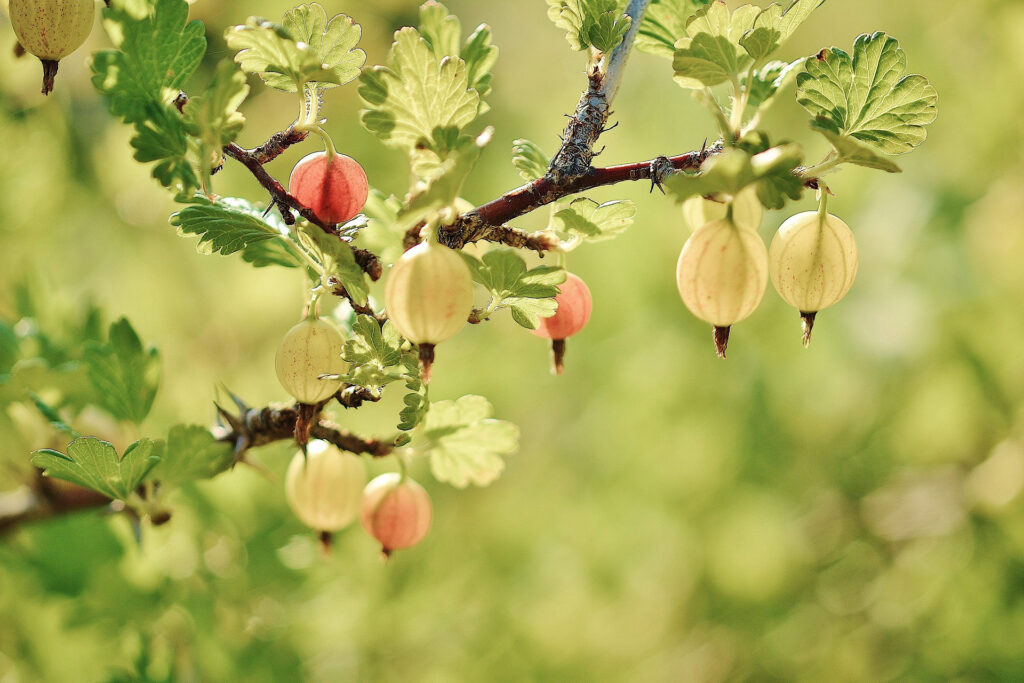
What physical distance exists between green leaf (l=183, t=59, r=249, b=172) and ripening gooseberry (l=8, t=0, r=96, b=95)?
6 cm

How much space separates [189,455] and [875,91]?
287 millimetres

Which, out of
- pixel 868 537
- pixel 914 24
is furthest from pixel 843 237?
pixel 914 24

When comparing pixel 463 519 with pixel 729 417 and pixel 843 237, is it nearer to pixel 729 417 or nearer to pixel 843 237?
pixel 729 417

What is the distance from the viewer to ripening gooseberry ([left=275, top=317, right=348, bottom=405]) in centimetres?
26

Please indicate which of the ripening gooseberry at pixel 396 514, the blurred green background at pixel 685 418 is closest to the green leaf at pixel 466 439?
the ripening gooseberry at pixel 396 514

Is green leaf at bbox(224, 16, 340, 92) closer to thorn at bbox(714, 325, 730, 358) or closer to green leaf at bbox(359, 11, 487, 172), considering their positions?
green leaf at bbox(359, 11, 487, 172)

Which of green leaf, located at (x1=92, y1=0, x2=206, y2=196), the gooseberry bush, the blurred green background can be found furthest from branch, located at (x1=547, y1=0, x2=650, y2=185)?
the blurred green background

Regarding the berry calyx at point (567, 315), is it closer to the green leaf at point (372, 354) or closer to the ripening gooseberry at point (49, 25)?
the green leaf at point (372, 354)

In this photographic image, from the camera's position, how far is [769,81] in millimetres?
284

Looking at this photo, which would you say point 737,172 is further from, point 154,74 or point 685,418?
point 685,418

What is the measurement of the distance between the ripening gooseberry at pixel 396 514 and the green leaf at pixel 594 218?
14 centimetres

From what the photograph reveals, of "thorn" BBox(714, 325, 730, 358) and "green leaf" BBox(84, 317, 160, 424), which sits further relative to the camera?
"green leaf" BBox(84, 317, 160, 424)

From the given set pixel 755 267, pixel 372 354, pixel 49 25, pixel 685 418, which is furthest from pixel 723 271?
pixel 685 418

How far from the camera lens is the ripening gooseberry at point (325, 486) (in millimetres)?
347
